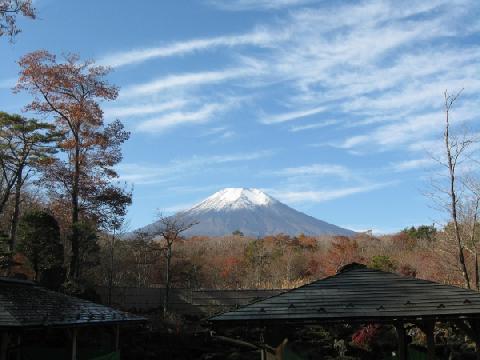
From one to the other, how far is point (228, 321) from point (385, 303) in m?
2.73

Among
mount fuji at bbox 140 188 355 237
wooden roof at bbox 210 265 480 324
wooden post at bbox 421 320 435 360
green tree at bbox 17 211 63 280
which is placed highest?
mount fuji at bbox 140 188 355 237

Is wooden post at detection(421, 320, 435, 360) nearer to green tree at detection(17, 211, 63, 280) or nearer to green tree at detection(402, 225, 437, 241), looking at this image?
green tree at detection(17, 211, 63, 280)

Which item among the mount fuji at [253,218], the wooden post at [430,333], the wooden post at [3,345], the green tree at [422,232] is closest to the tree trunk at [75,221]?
the wooden post at [3,345]

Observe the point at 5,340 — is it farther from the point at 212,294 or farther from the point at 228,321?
the point at 212,294

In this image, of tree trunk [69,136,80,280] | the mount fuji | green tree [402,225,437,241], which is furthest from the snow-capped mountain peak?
tree trunk [69,136,80,280]

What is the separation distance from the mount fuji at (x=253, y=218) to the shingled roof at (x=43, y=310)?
278 feet

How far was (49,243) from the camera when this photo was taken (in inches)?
730

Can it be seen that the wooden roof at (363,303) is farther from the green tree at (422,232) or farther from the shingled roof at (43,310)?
the green tree at (422,232)

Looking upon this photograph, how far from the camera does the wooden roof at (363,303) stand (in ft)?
28.5

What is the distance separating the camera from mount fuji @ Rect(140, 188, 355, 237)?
105m

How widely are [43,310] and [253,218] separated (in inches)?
4243

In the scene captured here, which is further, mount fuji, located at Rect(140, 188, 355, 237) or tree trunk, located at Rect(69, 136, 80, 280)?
mount fuji, located at Rect(140, 188, 355, 237)

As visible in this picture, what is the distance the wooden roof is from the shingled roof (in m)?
3.96

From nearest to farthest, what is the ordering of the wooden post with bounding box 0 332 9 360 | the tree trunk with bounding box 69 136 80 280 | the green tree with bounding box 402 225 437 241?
the wooden post with bounding box 0 332 9 360
the tree trunk with bounding box 69 136 80 280
the green tree with bounding box 402 225 437 241
